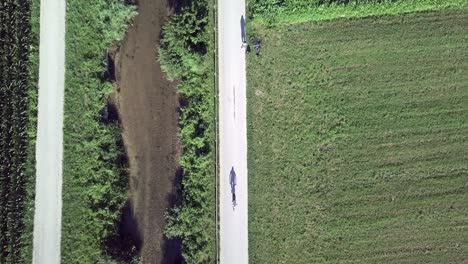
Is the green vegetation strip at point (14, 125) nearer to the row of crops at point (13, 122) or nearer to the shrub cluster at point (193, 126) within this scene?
the row of crops at point (13, 122)

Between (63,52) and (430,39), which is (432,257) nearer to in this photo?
(430,39)

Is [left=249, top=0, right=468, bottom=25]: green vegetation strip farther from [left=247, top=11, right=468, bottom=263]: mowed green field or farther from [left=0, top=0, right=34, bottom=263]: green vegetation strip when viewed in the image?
[left=0, top=0, right=34, bottom=263]: green vegetation strip

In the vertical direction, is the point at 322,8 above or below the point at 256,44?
above

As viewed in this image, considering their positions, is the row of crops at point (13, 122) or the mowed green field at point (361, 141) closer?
the row of crops at point (13, 122)

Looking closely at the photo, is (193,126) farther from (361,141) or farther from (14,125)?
(14,125)

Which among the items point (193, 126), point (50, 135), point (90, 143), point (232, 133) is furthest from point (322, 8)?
point (50, 135)

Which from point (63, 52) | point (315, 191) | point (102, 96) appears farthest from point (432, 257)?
point (63, 52)

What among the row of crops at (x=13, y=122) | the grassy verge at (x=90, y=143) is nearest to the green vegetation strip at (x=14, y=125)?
the row of crops at (x=13, y=122)
